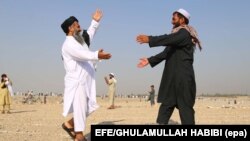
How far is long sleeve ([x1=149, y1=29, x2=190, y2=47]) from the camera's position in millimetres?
6430

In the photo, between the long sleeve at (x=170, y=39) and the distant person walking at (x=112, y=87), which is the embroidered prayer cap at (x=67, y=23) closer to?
the long sleeve at (x=170, y=39)

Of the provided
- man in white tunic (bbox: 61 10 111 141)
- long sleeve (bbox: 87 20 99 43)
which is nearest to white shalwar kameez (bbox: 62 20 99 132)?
man in white tunic (bbox: 61 10 111 141)

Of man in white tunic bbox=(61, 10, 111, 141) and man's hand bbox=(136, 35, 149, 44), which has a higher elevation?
man's hand bbox=(136, 35, 149, 44)

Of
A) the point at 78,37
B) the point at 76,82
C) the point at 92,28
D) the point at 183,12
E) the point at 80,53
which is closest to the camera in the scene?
the point at 183,12

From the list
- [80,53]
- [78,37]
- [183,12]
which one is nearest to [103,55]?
[80,53]

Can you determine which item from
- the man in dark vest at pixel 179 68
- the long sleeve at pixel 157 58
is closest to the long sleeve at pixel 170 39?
the man in dark vest at pixel 179 68

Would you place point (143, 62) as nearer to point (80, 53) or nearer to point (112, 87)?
point (80, 53)

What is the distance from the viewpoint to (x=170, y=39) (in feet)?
21.1

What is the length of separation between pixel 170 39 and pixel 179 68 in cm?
44

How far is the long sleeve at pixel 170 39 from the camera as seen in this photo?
253 inches

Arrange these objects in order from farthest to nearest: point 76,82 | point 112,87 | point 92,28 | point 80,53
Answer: point 112,87
point 92,28
point 76,82
point 80,53

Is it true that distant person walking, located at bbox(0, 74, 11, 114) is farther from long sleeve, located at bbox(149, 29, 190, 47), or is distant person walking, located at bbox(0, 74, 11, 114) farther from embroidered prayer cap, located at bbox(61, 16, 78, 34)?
long sleeve, located at bbox(149, 29, 190, 47)

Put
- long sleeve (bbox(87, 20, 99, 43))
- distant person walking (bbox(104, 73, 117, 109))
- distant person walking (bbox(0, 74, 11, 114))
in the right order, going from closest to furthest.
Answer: long sleeve (bbox(87, 20, 99, 43)) → distant person walking (bbox(0, 74, 11, 114)) → distant person walking (bbox(104, 73, 117, 109))

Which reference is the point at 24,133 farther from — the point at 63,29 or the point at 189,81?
the point at 189,81
